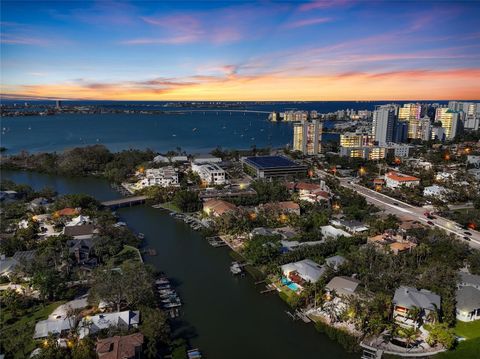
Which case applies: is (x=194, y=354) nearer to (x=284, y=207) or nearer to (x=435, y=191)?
(x=284, y=207)

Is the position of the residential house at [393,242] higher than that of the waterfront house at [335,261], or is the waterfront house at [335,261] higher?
the residential house at [393,242]

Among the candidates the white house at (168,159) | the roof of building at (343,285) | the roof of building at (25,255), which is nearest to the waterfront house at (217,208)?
the roof of building at (343,285)

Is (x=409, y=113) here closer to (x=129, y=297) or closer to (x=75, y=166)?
(x=75, y=166)

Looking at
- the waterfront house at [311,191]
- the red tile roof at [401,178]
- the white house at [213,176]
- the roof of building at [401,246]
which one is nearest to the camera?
the roof of building at [401,246]

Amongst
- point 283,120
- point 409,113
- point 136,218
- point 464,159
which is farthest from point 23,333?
point 283,120

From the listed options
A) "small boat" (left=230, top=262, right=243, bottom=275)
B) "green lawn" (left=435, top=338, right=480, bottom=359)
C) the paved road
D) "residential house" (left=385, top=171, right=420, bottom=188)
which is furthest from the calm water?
"residential house" (left=385, top=171, right=420, bottom=188)

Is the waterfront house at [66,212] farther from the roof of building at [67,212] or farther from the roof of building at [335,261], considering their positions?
the roof of building at [335,261]
